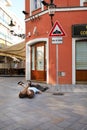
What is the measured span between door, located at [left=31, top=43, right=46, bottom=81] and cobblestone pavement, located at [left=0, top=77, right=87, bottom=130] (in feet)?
18.5

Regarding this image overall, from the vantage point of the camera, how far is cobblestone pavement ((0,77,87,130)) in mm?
5805

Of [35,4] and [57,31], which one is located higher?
[35,4]

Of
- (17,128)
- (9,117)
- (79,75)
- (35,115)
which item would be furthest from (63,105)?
(79,75)

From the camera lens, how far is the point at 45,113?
276 inches

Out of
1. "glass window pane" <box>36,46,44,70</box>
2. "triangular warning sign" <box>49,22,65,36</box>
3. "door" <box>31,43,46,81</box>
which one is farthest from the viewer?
"glass window pane" <box>36,46,44,70</box>

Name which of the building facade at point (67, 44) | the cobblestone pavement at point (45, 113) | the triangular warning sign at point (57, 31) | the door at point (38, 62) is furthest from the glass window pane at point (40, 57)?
the cobblestone pavement at point (45, 113)

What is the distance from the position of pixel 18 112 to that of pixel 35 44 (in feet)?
31.4

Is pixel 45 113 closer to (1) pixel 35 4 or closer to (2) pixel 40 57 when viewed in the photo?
(2) pixel 40 57

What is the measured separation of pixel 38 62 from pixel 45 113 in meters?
9.18

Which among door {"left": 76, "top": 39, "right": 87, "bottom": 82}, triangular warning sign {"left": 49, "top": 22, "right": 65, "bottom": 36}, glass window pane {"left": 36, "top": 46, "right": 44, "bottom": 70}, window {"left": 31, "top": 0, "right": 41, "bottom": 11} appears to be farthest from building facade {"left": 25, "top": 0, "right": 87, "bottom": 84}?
triangular warning sign {"left": 49, "top": 22, "right": 65, "bottom": 36}

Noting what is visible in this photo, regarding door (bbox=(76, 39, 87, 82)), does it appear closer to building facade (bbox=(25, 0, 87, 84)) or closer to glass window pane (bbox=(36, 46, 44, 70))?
building facade (bbox=(25, 0, 87, 84))

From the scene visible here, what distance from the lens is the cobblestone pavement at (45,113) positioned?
229 inches

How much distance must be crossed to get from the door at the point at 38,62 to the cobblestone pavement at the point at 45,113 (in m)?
5.64

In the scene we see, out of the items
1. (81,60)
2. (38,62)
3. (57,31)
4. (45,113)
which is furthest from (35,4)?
(45,113)
